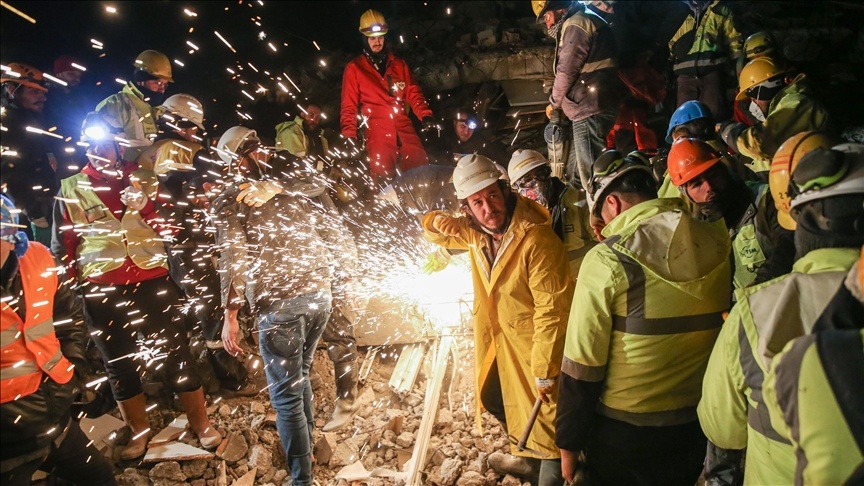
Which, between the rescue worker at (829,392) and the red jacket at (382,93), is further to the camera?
the red jacket at (382,93)

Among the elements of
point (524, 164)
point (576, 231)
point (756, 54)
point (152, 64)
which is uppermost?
point (152, 64)

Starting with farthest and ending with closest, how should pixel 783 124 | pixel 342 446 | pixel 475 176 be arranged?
pixel 342 446
pixel 783 124
pixel 475 176

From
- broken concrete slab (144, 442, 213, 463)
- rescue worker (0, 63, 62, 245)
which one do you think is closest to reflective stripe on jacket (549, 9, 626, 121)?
A: broken concrete slab (144, 442, 213, 463)

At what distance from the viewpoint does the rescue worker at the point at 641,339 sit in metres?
2.02

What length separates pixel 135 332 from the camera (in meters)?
4.04

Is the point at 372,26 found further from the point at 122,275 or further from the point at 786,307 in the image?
the point at 786,307

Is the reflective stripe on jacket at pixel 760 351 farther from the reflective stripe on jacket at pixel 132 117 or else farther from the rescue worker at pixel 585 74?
the reflective stripe on jacket at pixel 132 117

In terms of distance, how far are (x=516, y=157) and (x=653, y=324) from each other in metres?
2.72

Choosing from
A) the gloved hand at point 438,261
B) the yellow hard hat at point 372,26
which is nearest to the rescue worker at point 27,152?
the yellow hard hat at point 372,26

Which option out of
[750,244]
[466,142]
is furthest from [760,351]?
[466,142]

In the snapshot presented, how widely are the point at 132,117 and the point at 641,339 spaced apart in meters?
5.56

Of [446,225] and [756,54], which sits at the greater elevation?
[756,54]

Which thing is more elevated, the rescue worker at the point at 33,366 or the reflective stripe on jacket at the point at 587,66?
the reflective stripe on jacket at the point at 587,66

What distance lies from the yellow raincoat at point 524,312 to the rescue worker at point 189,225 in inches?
113
